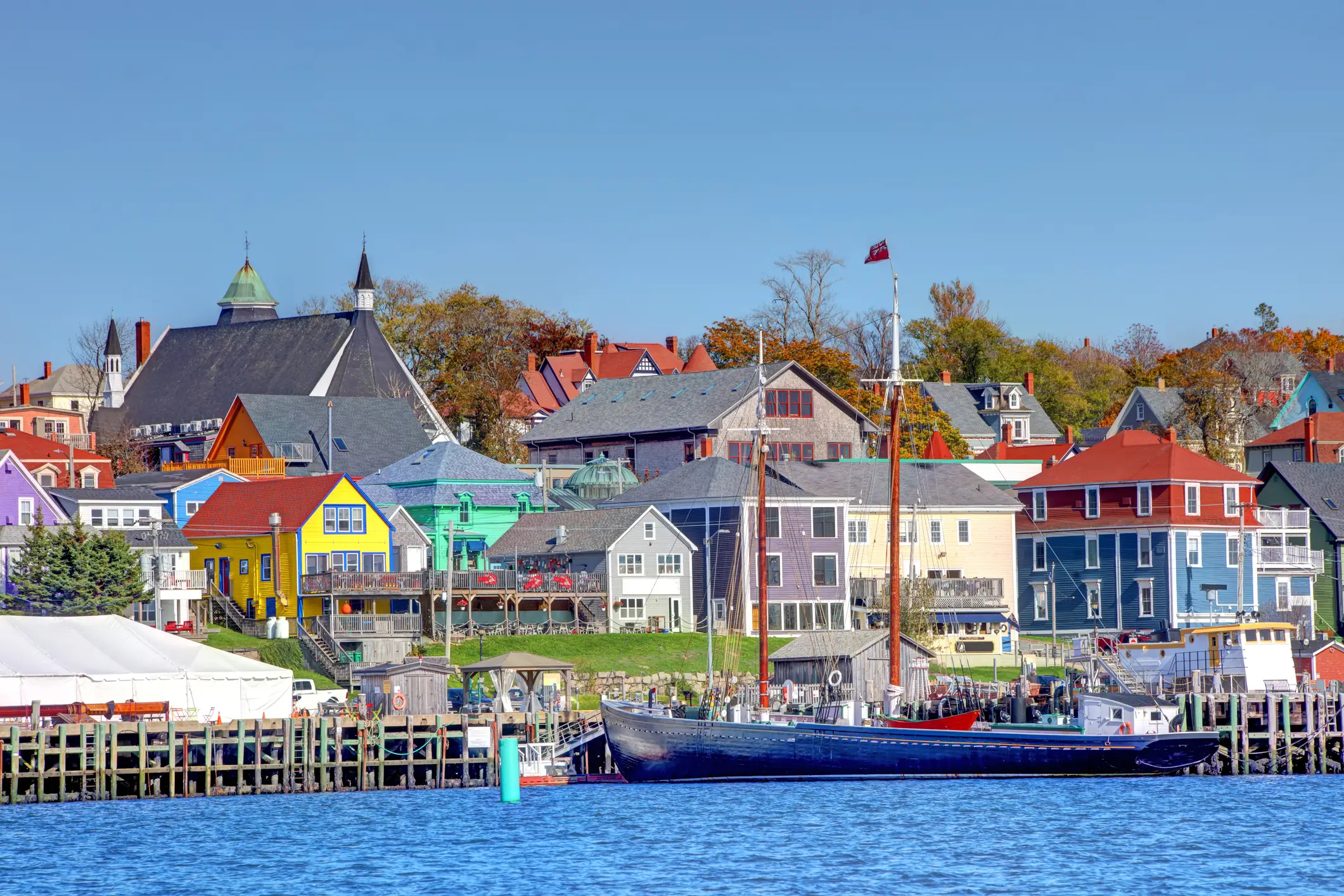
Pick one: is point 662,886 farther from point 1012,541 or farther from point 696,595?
point 1012,541

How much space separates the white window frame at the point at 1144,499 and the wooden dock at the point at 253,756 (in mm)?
41136

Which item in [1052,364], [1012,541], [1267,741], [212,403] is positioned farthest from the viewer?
[1052,364]

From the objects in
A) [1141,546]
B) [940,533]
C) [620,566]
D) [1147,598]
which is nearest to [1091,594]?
[1147,598]

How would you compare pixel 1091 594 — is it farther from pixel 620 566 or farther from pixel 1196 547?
pixel 620 566

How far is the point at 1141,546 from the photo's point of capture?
9556 centimetres

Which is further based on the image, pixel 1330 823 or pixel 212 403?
pixel 212 403

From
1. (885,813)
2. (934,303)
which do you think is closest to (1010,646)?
(885,813)

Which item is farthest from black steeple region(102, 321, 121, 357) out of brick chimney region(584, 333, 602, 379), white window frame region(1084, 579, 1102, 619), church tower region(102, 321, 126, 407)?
white window frame region(1084, 579, 1102, 619)

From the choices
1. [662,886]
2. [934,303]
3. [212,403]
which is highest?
[934,303]

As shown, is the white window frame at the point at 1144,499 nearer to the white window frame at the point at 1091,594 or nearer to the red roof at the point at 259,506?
the white window frame at the point at 1091,594

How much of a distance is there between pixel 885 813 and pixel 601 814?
7.64m

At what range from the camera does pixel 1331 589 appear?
323ft

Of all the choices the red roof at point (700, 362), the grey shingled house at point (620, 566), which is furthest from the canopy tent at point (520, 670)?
the red roof at point (700, 362)

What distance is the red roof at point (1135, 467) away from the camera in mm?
95688
